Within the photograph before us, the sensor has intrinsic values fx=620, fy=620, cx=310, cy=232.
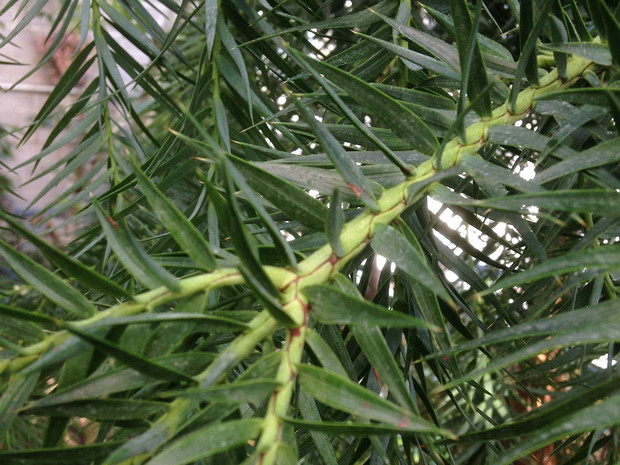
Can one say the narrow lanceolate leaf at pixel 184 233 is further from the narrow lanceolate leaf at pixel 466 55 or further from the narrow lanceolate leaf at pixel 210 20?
the narrow lanceolate leaf at pixel 210 20

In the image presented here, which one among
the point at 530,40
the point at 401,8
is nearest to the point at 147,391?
the point at 530,40

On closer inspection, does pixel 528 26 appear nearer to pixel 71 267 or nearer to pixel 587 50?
pixel 587 50

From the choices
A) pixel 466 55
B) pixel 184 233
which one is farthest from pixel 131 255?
pixel 466 55

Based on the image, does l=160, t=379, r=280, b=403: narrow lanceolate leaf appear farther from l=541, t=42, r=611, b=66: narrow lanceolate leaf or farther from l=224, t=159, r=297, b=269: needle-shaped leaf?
l=541, t=42, r=611, b=66: narrow lanceolate leaf

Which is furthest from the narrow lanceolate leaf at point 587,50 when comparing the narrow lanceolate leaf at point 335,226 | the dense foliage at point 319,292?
the narrow lanceolate leaf at point 335,226

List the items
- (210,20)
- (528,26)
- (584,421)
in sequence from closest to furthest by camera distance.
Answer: (584,421) → (528,26) → (210,20)

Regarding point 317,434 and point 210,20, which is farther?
point 210,20
